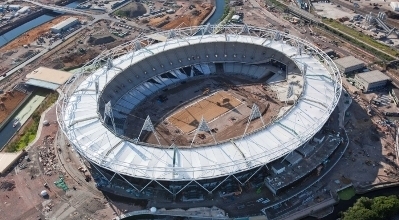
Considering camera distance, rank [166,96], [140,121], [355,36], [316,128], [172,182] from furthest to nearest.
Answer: [355,36], [166,96], [140,121], [316,128], [172,182]

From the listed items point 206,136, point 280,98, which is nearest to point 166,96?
Result: point 206,136

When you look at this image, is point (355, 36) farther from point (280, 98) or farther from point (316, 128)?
point (316, 128)

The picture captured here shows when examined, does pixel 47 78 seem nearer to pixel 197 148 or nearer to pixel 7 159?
pixel 7 159

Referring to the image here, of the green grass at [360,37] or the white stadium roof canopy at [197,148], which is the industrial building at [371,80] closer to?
the white stadium roof canopy at [197,148]

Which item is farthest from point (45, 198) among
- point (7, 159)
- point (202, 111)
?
point (202, 111)

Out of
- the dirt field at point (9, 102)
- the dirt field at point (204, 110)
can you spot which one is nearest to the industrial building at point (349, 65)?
the dirt field at point (204, 110)

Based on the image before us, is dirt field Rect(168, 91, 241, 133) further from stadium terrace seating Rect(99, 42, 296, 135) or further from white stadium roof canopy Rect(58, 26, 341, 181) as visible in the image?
white stadium roof canopy Rect(58, 26, 341, 181)
